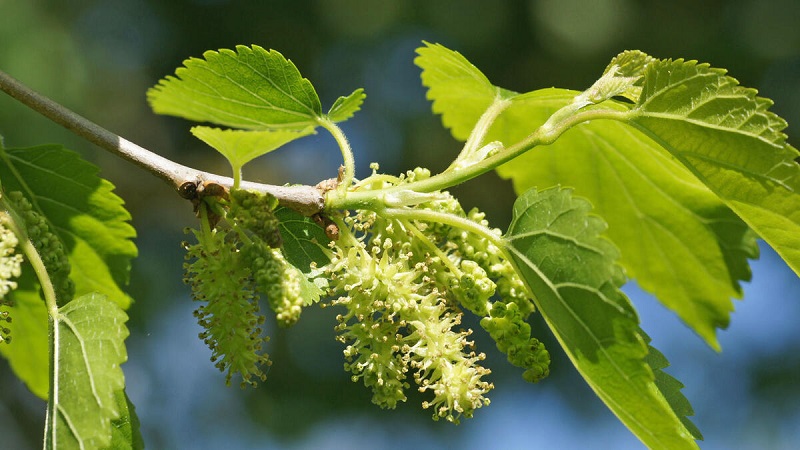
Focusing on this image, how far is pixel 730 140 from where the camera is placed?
2.84ft

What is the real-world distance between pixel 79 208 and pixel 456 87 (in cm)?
53

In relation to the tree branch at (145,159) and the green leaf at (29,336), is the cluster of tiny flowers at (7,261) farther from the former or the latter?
the green leaf at (29,336)

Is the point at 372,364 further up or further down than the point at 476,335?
further down

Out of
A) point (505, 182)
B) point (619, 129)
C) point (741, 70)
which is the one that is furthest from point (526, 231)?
point (741, 70)

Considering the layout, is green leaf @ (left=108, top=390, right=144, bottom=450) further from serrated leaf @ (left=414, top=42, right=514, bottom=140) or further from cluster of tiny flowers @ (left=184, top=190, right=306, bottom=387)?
serrated leaf @ (left=414, top=42, right=514, bottom=140)

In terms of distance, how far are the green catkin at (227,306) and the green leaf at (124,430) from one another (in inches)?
6.0

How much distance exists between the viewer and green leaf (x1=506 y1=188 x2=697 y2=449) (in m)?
0.75

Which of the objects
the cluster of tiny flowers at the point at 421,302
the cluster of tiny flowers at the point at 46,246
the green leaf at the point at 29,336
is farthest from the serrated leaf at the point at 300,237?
the green leaf at the point at 29,336

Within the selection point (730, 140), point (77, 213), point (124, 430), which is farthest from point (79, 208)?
point (730, 140)

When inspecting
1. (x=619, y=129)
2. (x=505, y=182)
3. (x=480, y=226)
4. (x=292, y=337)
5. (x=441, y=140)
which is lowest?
(x=480, y=226)

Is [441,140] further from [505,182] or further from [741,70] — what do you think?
[741,70]

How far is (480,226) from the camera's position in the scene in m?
0.86

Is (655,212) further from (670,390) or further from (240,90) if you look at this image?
(240,90)

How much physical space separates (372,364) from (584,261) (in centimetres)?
25
